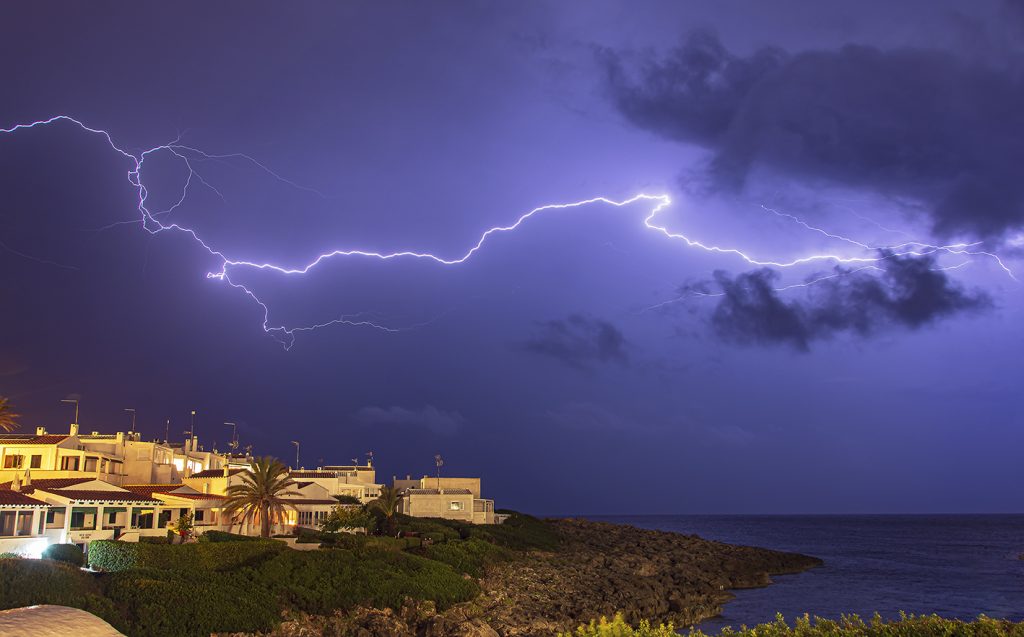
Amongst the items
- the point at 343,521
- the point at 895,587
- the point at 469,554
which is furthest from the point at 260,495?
the point at 895,587

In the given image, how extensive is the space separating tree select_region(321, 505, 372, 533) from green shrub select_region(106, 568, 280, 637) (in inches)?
896

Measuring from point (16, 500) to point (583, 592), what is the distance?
95.8ft

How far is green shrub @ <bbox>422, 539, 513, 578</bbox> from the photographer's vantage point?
48938mm

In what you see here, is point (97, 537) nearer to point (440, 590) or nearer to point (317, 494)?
point (440, 590)

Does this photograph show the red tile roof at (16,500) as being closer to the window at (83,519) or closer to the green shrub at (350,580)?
the window at (83,519)

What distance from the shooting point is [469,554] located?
53.1 metres

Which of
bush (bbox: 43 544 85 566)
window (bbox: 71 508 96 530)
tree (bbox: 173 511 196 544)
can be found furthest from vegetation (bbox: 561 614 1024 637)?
tree (bbox: 173 511 196 544)

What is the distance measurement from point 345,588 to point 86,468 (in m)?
28.0

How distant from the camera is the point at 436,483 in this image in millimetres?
85250

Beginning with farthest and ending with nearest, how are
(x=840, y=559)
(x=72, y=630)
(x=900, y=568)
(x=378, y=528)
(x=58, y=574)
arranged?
(x=840, y=559)
(x=900, y=568)
(x=378, y=528)
(x=58, y=574)
(x=72, y=630)

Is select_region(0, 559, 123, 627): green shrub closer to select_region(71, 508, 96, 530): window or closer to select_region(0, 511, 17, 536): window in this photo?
select_region(0, 511, 17, 536): window

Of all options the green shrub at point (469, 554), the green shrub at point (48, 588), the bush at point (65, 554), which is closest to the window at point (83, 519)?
the bush at point (65, 554)

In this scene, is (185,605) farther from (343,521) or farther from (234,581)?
(343,521)

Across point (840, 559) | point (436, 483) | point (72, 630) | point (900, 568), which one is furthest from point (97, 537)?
point (840, 559)
